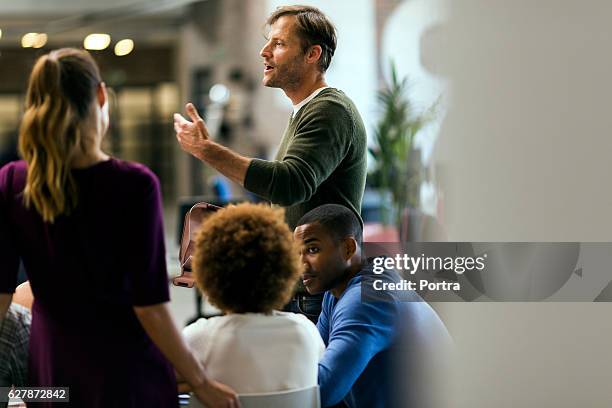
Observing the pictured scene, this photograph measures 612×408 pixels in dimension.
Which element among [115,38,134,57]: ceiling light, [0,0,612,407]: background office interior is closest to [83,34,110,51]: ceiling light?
[115,38,134,57]: ceiling light

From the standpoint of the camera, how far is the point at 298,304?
7.32 feet

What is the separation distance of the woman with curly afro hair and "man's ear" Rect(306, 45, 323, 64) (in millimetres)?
555

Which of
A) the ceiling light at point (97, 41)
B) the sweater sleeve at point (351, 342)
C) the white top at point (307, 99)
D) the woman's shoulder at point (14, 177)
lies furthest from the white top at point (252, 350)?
the ceiling light at point (97, 41)

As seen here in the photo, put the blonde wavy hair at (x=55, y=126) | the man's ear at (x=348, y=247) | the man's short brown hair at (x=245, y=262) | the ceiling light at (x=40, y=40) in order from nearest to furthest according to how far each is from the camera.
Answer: the blonde wavy hair at (x=55, y=126), the man's short brown hair at (x=245, y=262), the man's ear at (x=348, y=247), the ceiling light at (x=40, y=40)

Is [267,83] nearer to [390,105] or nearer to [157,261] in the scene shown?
[157,261]

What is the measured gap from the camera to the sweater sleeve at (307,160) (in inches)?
78.3

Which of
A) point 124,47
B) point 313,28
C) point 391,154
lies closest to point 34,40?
point 124,47

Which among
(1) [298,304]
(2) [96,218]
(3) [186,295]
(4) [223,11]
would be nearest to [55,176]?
(2) [96,218]

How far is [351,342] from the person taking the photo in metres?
2.00

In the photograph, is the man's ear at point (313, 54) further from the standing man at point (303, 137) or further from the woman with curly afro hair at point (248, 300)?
the woman with curly afro hair at point (248, 300)

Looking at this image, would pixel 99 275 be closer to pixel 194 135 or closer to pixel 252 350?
pixel 252 350

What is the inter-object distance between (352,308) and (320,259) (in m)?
0.14

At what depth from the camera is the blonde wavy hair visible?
1.62 metres

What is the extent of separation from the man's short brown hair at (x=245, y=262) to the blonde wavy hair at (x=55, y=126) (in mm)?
265
